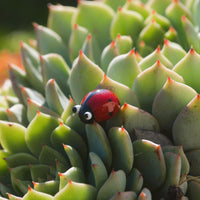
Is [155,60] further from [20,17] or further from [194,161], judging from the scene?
[20,17]

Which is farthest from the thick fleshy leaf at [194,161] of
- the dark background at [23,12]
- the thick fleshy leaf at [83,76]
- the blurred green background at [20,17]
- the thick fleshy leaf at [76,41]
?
the dark background at [23,12]

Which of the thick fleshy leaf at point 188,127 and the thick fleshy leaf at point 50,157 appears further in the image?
the thick fleshy leaf at point 50,157

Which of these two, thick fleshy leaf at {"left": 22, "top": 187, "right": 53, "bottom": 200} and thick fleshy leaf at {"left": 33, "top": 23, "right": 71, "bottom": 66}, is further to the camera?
thick fleshy leaf at {"left": 33, "top": 23, "right": 71, "bottom": 66}

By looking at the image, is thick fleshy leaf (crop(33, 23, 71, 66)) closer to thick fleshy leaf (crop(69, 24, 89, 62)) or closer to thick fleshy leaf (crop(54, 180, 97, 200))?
thick fleshy leaf (crop(69, 24, 89, 62))

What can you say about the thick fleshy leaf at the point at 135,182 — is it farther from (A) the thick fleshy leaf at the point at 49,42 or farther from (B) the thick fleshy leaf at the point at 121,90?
(A) the thick fleshy leaf at the point at 49,42

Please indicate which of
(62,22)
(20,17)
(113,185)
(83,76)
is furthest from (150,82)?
(20,17)

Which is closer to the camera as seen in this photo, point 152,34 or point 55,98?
point 55,98

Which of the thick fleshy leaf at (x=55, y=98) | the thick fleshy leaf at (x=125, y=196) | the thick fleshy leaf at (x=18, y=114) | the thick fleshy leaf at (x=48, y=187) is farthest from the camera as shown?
the thick fleshy leaf at (x=18, y=114)

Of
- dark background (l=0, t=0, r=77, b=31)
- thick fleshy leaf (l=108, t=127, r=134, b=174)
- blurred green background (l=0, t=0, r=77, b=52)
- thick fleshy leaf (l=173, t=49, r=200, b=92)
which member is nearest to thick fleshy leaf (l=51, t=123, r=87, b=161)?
thick fleshy leaf (l=108, t=127, r=134, b=174)

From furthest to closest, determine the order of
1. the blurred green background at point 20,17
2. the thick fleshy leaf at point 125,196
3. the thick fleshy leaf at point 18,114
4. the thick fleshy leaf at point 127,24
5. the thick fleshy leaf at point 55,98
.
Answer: the blurred green background at point 20,17 < the thick fleshy leaf at point 127,24 < the thick fleshy leaf at point 18,114 < the thick fleshy leaf at point 55,98 < the thick fleshy leaf at point 125,196
